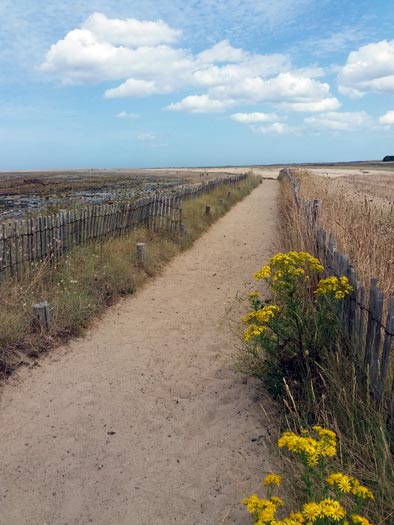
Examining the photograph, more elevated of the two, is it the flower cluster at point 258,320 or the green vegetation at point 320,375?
the flower cluster at point 258,320

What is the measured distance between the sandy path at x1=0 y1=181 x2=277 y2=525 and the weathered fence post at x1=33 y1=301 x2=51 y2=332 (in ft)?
1.21

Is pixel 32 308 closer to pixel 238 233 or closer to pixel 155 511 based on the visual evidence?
pixel 155 511

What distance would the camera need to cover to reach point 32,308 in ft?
17.3

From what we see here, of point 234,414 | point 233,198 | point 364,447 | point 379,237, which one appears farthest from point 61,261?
point 233,198

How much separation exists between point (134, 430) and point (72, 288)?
2892 millimetres

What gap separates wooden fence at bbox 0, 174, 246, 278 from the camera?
6.04 meters

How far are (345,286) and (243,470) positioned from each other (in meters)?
1.56

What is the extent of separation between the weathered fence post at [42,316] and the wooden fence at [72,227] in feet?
3.15

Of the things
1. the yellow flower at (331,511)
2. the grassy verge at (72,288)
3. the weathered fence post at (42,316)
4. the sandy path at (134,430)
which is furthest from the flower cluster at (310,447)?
the weathered fence post at (42,316)

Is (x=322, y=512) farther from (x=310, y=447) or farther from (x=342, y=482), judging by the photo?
(x=310, y=447)

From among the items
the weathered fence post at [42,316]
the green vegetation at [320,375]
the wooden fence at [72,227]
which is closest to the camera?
the green vegetation at [320,375]

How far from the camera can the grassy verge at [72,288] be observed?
4898 mm

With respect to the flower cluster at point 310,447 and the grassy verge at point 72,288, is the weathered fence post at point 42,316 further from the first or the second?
the flower cluster at point 310,447

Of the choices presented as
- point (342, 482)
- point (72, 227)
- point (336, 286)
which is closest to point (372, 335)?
point (336, 286)
